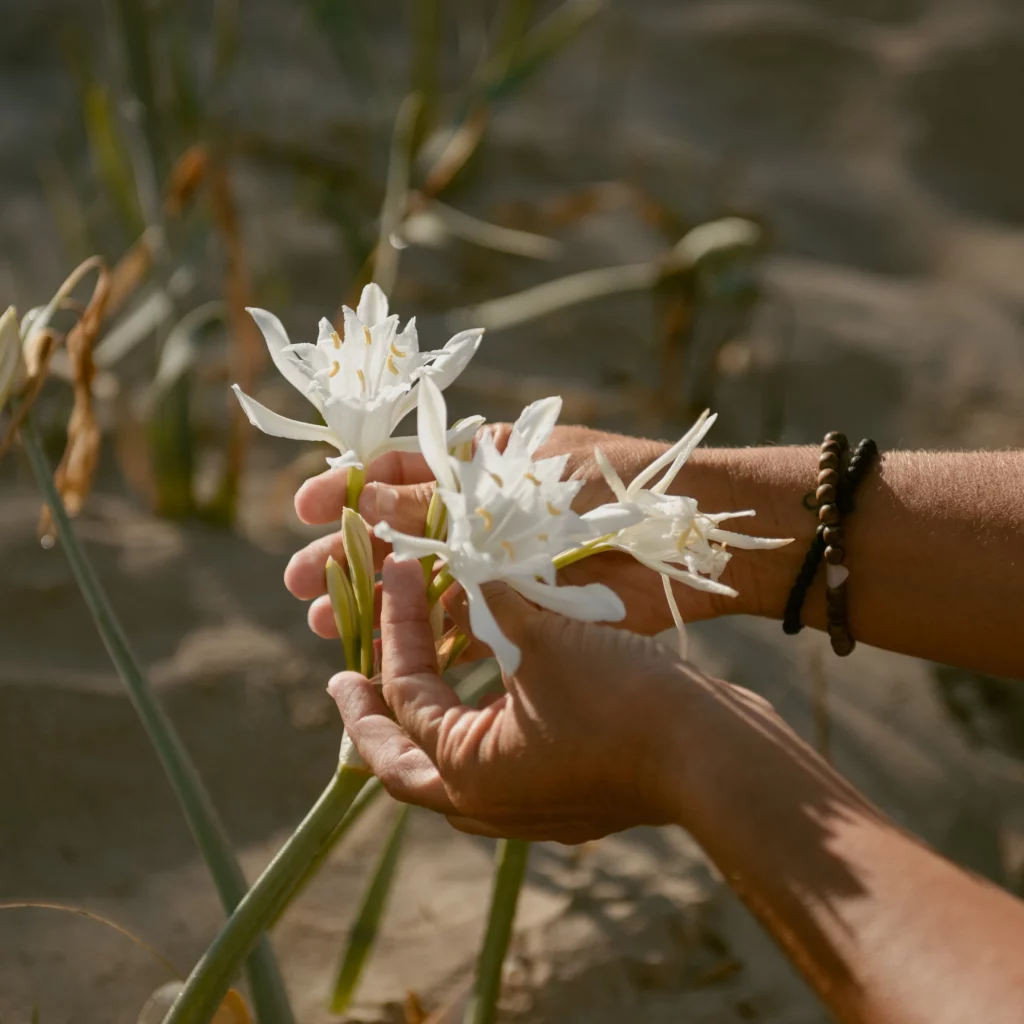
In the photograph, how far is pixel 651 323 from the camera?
263cm

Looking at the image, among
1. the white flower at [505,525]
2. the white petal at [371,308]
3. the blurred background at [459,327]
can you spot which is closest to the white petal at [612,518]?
the white flower at [505,525]

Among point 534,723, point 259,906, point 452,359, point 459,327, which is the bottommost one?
point 259,906

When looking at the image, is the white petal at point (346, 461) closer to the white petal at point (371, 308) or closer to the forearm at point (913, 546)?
the white petal at point (371, 308)

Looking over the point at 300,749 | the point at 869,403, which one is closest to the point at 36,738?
the point at 300,749

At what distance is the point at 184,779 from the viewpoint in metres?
0.82

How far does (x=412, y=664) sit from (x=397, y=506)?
203mm

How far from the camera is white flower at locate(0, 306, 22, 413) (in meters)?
0.88

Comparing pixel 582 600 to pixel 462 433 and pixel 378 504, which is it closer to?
pixel 462 433

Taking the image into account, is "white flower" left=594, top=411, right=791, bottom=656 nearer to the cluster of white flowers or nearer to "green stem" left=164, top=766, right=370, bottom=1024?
the cluster of white flowers

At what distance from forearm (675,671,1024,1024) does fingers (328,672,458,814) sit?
6.4 inches

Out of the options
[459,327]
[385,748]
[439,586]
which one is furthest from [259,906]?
[459,327]

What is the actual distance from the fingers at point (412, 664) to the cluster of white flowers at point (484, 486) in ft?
0.15

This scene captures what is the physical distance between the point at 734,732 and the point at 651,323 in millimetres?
2023

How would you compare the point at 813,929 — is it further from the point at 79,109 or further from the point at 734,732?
the point at 79,109
